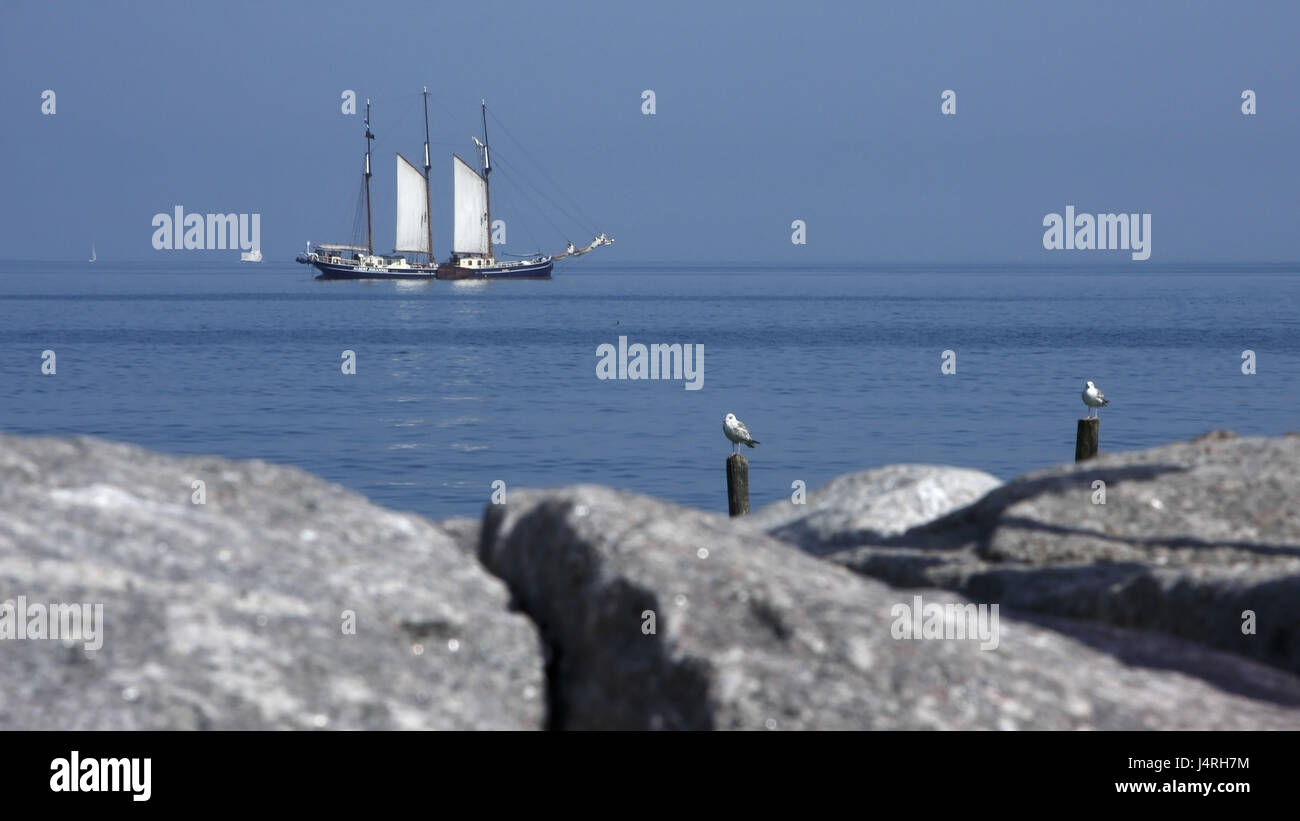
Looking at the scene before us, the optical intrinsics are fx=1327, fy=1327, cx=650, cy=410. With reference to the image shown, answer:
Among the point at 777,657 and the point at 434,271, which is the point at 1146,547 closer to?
the point at 777,657

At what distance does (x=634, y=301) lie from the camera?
499 feet

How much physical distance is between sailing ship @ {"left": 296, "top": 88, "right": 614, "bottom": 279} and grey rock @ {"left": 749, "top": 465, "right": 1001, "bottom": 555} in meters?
134

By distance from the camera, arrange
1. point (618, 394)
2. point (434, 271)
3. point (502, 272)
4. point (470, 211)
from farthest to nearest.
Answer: point (502, 272)
point (434, 271)
point (470, 211)
point (618, 394)

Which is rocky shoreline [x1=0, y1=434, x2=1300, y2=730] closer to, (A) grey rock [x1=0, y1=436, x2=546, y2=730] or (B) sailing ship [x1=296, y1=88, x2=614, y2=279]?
(A) grey rock [x1=0, y1=436, x2=546, y2=730]

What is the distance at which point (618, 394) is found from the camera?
161 feet

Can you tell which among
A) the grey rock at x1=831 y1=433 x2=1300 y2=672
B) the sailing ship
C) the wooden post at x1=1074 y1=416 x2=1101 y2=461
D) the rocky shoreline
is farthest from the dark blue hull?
the rocky shoreline

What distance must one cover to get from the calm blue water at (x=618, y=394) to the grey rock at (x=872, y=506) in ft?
59.2

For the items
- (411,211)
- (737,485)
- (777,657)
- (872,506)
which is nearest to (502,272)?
(411,211)

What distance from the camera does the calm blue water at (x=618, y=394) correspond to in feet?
111

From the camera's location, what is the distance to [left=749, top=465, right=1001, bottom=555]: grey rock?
8.01 m

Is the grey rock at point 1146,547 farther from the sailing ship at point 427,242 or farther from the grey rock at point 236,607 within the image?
the sailing ship at point 427,242

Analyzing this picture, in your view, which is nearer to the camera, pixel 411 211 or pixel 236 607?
pixel 236 607

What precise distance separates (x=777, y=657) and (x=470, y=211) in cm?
14542
